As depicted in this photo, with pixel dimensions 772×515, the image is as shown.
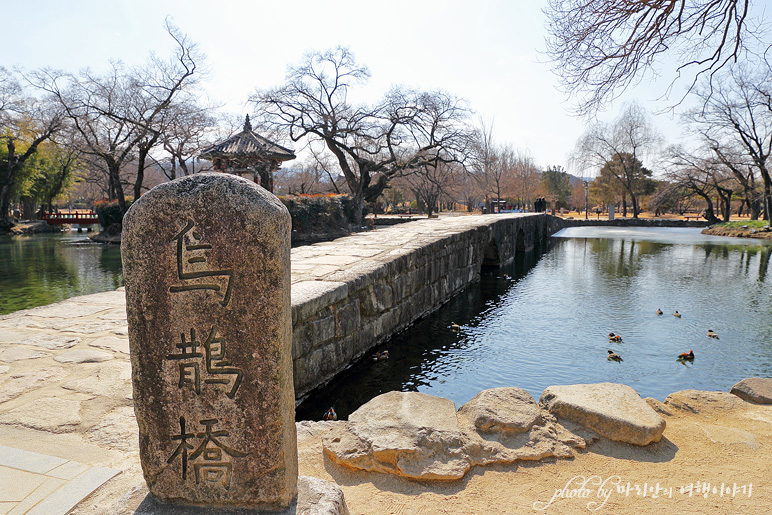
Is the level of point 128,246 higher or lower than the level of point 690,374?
higher

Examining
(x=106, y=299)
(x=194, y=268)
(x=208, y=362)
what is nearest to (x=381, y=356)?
(x=106, y=299)

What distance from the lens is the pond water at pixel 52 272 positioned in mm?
9086

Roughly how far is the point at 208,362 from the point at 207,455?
37 cm

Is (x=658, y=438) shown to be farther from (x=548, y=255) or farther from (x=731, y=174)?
(x=731, y=174)

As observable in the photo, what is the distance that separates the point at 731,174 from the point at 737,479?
3526 cm

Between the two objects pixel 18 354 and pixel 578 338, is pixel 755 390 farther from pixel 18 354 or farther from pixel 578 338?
pixel 18 354

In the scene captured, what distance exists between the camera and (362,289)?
5586 mm

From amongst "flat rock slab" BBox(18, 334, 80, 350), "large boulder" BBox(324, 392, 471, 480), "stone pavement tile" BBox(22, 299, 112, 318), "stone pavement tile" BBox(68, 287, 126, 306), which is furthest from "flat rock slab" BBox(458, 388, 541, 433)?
"stone pavement tile" BBox(68, 287, 126, 306)

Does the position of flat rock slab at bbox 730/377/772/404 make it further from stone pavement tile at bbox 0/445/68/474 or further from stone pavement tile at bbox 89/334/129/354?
stone pavement tile at bbox 89/334/129/354

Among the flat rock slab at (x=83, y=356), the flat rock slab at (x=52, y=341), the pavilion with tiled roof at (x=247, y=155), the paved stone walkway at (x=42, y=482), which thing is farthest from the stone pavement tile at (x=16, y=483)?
the pavilion with tiled roof at (x=247, y=155)

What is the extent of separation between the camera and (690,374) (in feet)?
18.5

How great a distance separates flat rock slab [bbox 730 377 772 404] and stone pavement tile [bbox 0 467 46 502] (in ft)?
15.0

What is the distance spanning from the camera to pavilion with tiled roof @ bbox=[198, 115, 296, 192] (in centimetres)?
1834

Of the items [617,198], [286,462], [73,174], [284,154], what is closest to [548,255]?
[284,154]
